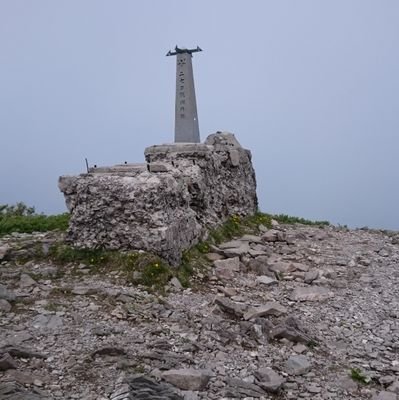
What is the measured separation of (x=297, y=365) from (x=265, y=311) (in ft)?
5.95

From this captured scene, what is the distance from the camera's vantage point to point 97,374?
6.14 m

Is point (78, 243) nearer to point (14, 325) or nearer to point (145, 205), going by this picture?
point (145, 205)

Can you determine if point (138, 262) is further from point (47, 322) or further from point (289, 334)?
point (289, 334)

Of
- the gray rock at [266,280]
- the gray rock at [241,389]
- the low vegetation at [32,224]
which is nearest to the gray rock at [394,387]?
the gray rock at [241,389]

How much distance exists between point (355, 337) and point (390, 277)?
4.41 meters

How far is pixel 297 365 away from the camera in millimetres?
7137

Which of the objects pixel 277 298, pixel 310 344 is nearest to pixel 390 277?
pixel 277 298

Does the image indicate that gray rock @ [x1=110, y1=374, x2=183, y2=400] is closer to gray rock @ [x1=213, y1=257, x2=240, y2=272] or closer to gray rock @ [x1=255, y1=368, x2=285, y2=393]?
gray rock @ [x1=255, y1=368, x2=285, y2=393]

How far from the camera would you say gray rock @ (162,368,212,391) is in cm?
609

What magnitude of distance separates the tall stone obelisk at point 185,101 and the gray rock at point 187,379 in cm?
1835

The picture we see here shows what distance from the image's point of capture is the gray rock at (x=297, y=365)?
7.02 metres

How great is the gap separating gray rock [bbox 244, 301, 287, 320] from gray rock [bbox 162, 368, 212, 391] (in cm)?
260

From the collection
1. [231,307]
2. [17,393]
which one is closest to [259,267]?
[231,307]

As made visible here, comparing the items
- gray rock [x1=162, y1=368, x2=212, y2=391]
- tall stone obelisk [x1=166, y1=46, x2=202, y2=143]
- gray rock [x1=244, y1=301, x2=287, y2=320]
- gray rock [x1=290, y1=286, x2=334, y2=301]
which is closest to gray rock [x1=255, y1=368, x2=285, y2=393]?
gray rock [x1=162, y1=368, x2=212, y2=391]
